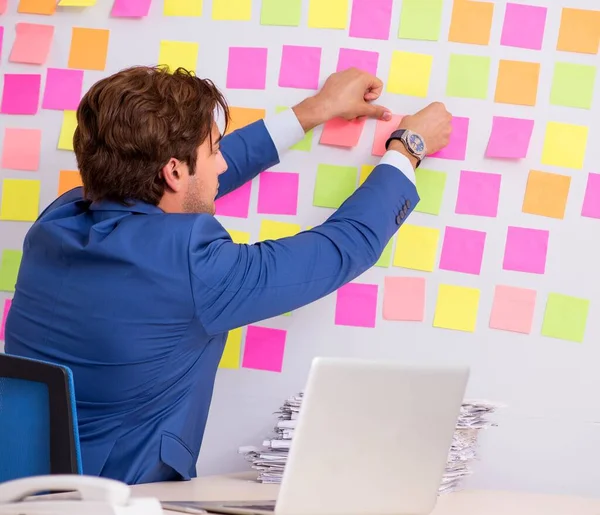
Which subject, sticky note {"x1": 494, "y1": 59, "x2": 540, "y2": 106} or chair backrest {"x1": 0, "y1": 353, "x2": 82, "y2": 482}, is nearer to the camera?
chair backrest {"x1": 0, "y1": 353, "x2": 82, "y2": 482}

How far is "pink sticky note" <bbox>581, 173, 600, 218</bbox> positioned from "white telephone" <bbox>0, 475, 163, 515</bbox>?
53.4 inches

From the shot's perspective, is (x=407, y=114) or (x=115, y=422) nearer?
(x=115, y=422)

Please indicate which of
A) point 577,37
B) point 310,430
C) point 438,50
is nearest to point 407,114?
point 438,50

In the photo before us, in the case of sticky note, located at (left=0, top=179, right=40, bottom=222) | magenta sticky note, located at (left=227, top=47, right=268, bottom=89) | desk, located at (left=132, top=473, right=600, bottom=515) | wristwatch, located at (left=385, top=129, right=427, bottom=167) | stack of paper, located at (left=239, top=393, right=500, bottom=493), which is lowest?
desk, located at (left=132, top=473, right=600, bottom=515)

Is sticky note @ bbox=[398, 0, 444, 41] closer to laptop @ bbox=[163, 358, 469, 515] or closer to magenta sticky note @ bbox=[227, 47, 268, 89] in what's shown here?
magenta sticky note @ bbox=[227, 47, 268, 89]

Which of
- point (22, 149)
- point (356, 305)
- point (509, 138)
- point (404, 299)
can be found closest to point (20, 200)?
point (22, 149)

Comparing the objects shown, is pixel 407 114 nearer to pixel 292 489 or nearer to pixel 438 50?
pixel 438 50

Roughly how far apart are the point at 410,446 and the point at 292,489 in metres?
0.19

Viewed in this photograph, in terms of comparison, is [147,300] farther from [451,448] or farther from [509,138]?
[509,138]

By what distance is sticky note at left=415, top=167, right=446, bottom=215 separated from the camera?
2.01 metres

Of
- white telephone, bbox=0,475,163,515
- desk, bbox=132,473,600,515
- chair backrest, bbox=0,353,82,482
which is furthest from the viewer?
desk, bbox=132,473,600,515

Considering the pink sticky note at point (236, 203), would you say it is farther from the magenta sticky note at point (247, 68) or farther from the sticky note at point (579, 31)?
the sticky note at point (579, 31)

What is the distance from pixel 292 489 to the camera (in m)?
1.12

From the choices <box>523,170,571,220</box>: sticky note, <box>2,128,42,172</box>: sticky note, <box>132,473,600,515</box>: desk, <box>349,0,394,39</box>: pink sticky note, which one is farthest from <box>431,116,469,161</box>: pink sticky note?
<box>2,128,42,172</box>: sticky note
